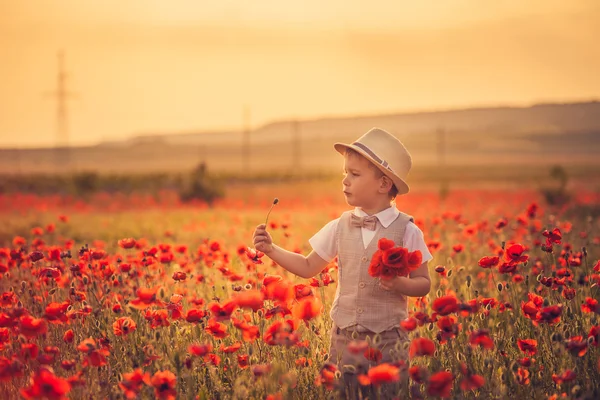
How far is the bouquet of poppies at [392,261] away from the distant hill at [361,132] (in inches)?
3127

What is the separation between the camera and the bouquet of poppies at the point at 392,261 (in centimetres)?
252

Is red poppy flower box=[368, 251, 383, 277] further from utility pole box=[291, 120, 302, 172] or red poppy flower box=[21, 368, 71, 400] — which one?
utility pole box=[291, 120, 302, 172]

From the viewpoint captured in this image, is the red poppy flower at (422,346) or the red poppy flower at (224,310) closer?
the red poppy flower at (422,346)

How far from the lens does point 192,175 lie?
63.2 feet

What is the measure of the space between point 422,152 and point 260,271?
306 feet

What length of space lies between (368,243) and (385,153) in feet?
1.53

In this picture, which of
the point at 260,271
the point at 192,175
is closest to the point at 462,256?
the point at 260,271

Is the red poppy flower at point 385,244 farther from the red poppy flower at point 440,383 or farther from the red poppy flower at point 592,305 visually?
the red poppy flower at point 592,305

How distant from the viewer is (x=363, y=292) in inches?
123

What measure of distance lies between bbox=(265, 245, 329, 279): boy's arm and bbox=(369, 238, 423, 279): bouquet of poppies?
0.85 metres

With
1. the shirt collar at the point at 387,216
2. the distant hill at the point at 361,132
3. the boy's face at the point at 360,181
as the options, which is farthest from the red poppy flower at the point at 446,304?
the distant hill at the point at 361,132

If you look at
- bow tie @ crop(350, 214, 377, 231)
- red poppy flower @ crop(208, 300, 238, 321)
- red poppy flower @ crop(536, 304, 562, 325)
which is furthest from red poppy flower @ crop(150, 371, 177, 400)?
red poppy flower @ crop(536, 304, 562, 325)

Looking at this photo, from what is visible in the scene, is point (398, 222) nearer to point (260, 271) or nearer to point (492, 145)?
point (260, 271)

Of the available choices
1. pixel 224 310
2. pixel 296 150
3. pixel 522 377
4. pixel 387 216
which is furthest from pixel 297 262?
pixel 296 150
